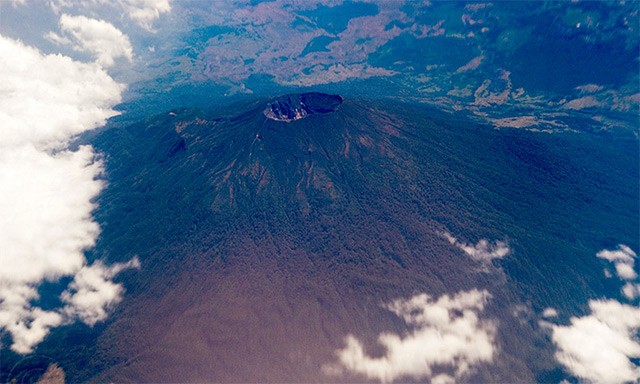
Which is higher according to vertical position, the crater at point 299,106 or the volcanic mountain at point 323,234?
the crater at point 299,106

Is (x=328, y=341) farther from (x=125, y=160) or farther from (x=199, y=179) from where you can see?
(x=125, y=160)

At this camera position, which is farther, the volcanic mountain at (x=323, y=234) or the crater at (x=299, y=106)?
the crater at (x=299, y=106)

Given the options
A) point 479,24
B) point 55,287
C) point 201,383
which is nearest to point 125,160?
point 55,287

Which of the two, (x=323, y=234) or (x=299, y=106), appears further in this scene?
(x=299, y=106)

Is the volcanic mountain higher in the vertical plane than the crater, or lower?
lower

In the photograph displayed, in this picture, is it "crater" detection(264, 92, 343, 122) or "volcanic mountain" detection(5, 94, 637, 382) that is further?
"crater" detection(264, 92, 343, 122)
